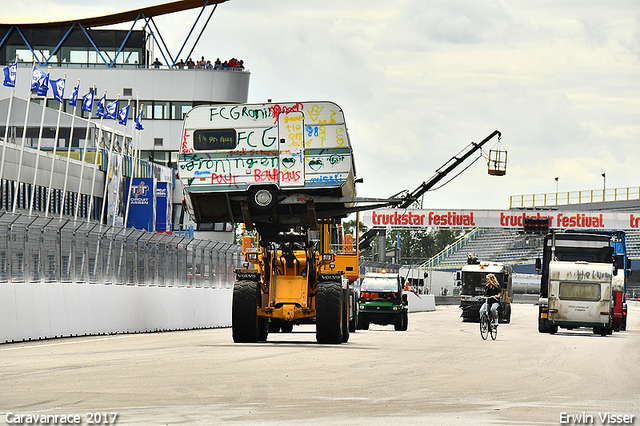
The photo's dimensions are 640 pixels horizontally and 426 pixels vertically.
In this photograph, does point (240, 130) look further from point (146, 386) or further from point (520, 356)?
point (146, 386)

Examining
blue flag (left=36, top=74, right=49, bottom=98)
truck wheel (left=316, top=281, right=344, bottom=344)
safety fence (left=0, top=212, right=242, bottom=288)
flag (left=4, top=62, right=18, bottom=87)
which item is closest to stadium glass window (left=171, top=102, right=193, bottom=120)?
blue flag (left=36, top=74, right=49, bottom=98)

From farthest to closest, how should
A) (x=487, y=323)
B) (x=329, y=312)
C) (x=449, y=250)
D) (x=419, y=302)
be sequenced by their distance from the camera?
(x=449, y=250) < (x=419, y=302) < (x=487, y=323) < (x=329, y=312)

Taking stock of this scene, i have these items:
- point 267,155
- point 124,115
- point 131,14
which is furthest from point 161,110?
point 267,155

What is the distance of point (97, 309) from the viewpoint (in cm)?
2502

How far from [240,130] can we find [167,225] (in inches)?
1821

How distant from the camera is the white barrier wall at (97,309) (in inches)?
836

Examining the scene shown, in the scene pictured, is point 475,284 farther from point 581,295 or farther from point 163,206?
point 163,206

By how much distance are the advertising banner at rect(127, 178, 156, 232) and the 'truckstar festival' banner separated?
2269 centimetres

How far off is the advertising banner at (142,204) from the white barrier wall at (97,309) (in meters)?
32.6

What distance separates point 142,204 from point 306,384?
54065mm

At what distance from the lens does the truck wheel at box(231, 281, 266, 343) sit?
2225cm

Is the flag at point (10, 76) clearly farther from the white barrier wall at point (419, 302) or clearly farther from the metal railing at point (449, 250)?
the metal railing at point (449, 250)

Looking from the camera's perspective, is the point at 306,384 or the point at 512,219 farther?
the point at 512,219

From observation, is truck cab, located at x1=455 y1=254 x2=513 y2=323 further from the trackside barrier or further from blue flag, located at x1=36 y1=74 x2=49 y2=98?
blue flag, located at x1=36 y1=74 x2=49 y2=98
